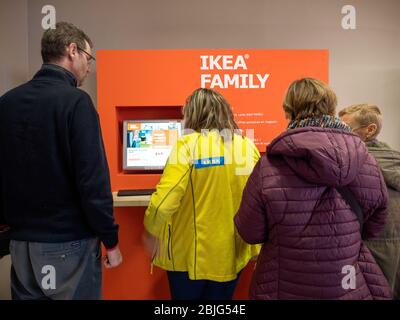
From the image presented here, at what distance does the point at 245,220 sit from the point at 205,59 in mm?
1442

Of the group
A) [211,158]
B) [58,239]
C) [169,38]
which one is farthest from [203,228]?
[169,38]

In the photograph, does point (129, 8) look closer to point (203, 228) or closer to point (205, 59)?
point (205, 59)

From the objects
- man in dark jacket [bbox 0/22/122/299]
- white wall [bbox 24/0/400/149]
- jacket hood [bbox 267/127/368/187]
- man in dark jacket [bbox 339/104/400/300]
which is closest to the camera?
jacket hood [bbox 267/127/368/187]

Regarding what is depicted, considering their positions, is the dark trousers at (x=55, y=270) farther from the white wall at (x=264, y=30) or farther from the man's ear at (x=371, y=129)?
the white wall at (x=264, y=30)

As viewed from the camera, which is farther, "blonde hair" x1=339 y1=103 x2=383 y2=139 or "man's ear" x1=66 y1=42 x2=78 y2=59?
"blonde hair" x1=339 y1=103 x2=383 y2=139

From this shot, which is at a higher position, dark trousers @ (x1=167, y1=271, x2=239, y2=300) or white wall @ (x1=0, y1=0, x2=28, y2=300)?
white wall @ (x1=0, y1=0, x2=28, y2=300)

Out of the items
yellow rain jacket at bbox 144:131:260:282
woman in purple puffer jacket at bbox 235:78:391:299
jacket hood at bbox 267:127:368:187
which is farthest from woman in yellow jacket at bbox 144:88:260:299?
jacket hood at bbox 267:127:368:187

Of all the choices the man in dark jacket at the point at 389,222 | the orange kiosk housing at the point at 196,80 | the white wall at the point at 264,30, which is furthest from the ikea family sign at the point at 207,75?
the man in dark jacket at the point at 389,222

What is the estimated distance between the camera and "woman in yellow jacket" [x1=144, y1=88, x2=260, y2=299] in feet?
4.76

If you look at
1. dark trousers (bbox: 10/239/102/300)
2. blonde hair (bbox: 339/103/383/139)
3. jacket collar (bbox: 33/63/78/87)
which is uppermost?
jacket collar (bbox: 33/63/78/87)

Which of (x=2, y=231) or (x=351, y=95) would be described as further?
(x=351, y=95)

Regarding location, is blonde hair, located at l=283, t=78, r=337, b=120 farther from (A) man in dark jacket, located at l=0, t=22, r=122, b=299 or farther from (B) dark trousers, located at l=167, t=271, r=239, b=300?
(B) dark trousers, located at l=167, t=271, r=239, b=300

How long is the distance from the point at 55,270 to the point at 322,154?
106cm
